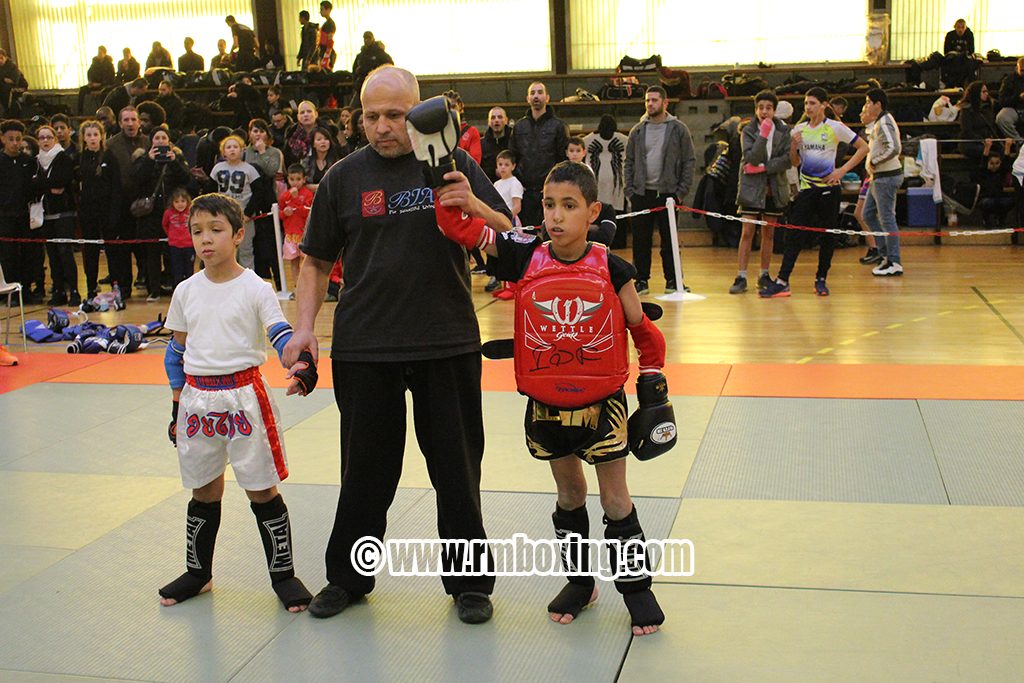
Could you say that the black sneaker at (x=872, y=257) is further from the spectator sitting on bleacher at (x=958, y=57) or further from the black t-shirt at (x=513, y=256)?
the black t-shirt at (x=513, y=256)

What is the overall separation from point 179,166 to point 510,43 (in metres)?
10.5

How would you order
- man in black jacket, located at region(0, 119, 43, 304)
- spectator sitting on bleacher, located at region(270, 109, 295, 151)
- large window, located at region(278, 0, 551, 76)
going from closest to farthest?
man in black jacket, located at region(0, 119, 43, 304) → spectator sitting on bleacher, located at region(270, 109, 295, 151) → large window, located at region(278, 0, 551, 76)

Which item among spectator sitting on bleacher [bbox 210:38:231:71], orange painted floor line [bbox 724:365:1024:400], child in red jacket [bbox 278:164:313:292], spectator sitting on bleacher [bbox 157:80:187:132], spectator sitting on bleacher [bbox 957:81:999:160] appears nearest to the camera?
orange painted floor line [bbox 724:365:1024:400]

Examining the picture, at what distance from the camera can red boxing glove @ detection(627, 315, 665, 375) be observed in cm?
390

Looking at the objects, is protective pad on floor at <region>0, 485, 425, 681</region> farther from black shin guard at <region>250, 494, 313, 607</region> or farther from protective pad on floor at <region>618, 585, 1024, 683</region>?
protective pad on floor at <region>618, 585, 1024, 683</region>

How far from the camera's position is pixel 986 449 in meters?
5.71

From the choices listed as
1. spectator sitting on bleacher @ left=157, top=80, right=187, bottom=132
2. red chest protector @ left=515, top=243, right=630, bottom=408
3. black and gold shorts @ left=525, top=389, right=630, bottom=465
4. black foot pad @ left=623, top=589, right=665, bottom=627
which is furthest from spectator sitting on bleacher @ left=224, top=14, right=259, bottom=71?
black foot pad @ left=623, top=589, right=665, bottom=627

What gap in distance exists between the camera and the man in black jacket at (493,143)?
12172mm

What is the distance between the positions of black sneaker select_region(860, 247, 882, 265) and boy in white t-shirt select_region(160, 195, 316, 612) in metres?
9.66

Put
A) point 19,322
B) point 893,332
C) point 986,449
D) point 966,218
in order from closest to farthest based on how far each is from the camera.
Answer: point 986,449
point 893,332
point 19,322
point 966,218

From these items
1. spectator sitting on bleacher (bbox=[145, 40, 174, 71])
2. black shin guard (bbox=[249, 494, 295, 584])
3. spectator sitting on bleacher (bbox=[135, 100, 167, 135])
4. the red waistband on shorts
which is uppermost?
spectator sitting on bleacher (bbox=[145, 40, 174, 71])

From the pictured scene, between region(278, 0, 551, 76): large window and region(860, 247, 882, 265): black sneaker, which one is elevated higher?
region(278, 0, 551, 76): large window

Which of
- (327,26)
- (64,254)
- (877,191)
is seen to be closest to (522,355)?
(877,191)

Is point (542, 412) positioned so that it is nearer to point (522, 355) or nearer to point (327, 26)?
point (522, 355)
